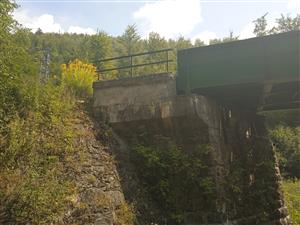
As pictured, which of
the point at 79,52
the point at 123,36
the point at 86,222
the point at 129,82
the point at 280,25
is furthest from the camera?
the point at 280,25

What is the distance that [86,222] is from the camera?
8.48 meters

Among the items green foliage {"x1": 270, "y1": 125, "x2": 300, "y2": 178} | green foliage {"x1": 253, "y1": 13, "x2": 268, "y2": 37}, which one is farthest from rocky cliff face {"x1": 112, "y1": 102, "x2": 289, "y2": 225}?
green foliage {"x1": 253, "y1": 13, "x2": 268, "y2": 37}

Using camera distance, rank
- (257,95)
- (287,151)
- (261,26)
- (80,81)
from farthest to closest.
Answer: (261,26) < (287,151) < (80,81) < (257,95)

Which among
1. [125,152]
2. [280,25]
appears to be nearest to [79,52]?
[280,25]

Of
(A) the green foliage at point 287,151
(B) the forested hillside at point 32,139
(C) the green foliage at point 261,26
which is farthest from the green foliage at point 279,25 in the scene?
(B) the forested hillside at point 32,139

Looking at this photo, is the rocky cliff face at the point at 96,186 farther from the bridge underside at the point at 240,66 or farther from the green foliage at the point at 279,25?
the green foliage at the point at 279,25

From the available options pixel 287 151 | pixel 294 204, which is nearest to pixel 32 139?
pixel 294 204

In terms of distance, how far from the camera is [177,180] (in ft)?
37.0

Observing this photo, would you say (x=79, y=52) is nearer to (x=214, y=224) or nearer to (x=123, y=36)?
(x=123, y=36)

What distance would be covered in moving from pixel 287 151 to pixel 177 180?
22.2 m

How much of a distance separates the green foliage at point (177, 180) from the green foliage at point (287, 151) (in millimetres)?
18789

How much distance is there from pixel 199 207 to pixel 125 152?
2.69 m

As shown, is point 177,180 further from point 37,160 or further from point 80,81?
point 80,81

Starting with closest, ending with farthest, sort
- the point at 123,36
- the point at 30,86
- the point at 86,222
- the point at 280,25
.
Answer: the point at 86,222 → the point at 30,86 → the point at 123,36 → the point at 280,25
